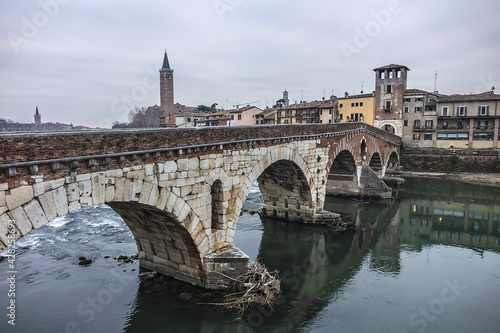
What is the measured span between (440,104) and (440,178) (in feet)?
34.5

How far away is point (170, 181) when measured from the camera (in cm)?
945

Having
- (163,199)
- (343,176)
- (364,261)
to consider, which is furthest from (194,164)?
(343,176)

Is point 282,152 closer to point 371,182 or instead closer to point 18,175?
point 18,175

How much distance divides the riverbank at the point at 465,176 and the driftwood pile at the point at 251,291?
30187 millimetres

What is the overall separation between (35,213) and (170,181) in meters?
3.49

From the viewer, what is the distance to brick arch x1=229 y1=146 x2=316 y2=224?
1231 cm

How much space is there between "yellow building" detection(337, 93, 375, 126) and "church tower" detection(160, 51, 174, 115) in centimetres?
4872

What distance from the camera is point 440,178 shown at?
36.0 meters

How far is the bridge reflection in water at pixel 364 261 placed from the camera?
10352 mm

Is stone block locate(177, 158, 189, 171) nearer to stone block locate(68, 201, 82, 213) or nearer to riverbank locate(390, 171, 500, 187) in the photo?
stone block locate(68, 201, 82, 213)

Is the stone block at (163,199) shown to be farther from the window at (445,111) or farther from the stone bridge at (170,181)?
the window at (445,111)

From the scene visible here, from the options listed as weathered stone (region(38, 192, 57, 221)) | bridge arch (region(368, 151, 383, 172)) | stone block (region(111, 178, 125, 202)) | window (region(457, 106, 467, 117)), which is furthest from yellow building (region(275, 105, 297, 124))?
weathered stone (region(38, 192, 57, 221))

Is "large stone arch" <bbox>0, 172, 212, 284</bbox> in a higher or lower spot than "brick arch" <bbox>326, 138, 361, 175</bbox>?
lower

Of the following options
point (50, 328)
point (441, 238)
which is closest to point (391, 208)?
point (441, 238)
